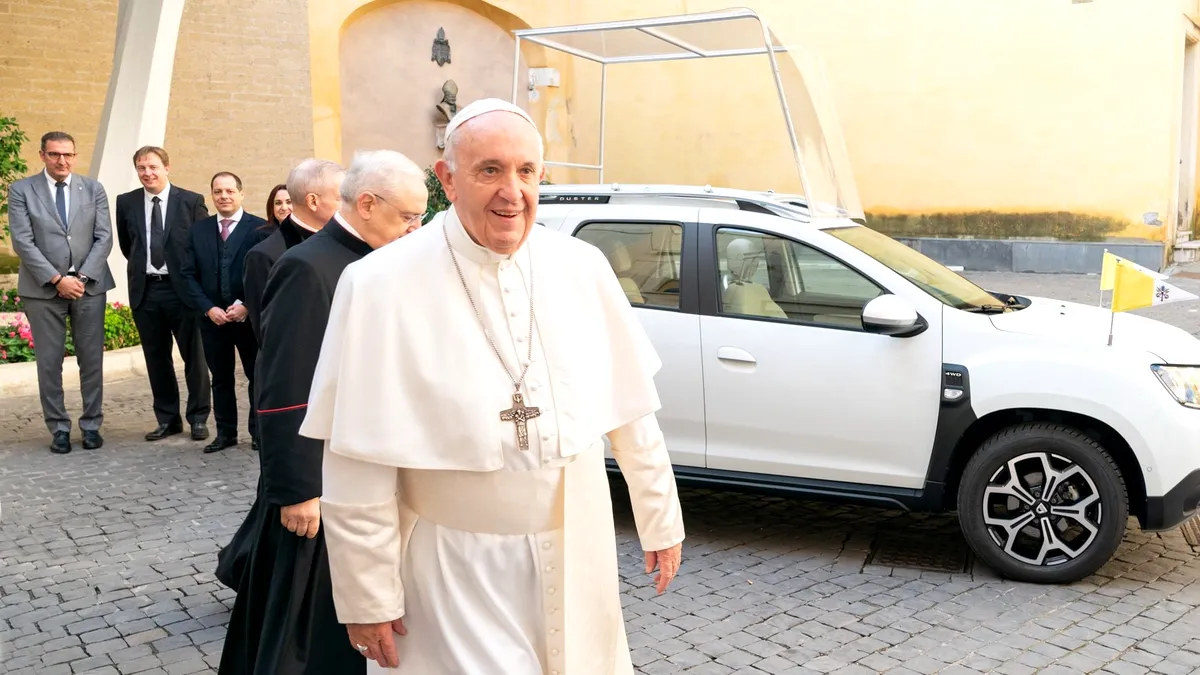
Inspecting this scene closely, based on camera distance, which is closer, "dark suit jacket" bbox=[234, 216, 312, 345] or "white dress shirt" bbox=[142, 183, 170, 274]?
"dark suit jacket" bbox=[234, 216, 312, 345]

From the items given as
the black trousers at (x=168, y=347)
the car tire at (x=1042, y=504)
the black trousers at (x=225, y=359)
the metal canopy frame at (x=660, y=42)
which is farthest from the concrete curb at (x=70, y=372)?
the car tire at (x=1042, y=504)

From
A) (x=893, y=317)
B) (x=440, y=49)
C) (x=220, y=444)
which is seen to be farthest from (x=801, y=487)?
(x=440, y=49)

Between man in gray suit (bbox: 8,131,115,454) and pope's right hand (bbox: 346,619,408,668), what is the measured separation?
259 inches

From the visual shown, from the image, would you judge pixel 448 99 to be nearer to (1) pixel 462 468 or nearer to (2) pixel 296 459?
(2) pixel 296 459

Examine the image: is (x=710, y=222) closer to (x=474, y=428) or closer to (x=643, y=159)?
(x=474, y=428)

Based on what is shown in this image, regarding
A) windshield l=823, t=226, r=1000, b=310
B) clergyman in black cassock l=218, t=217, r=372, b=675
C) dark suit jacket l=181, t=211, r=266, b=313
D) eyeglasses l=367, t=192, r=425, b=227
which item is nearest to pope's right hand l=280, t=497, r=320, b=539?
clergyman in black cassock l=218, t=217, r=372, b=675

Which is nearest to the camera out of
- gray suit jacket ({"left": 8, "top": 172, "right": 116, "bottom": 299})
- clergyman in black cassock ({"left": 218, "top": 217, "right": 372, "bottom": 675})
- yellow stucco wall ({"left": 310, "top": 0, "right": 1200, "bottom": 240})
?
clergyman in black cassock ({"left": 218, "top": 217, "right": 372, "bottom": 675})

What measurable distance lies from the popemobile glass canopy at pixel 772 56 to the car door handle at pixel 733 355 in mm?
1184

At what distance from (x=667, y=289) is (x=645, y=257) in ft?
0.81

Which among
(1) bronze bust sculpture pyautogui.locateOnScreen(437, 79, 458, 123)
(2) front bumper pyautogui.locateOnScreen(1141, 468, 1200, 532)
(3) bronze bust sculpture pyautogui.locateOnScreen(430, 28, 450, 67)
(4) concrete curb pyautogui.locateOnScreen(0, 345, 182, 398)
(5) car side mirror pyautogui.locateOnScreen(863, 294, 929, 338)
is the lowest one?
(4) concrete curb pyautogui.locateOnScreen(0, 345, 182, 398)

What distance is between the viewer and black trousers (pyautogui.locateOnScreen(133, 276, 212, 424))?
28.9ft

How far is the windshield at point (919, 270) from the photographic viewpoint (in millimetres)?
5879

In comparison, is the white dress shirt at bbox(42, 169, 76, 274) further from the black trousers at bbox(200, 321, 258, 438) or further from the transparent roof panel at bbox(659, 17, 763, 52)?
the transparent roof panel at bbox(659, 17, 763, 52)

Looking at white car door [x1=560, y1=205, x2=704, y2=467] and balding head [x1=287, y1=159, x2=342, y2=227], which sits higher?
balding head [x1=287, y1=159, x2=342, y2=227]
